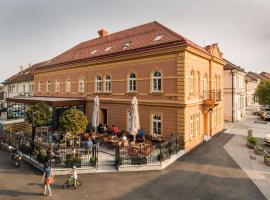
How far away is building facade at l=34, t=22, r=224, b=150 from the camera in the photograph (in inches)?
653

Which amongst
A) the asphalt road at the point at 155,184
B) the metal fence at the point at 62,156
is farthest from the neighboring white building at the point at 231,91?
the metal fence at the point at 62,156

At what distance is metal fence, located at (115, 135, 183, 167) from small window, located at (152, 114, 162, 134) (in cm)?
233

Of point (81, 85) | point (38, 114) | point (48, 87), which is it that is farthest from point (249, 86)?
point (38, 114)

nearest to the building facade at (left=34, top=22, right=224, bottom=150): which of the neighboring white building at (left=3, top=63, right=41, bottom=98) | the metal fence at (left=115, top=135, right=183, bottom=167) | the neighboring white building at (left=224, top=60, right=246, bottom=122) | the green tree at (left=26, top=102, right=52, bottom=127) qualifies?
the metal fence at (left=115, top=135, right=183, bottom=167)

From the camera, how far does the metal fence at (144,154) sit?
1348 centimetres

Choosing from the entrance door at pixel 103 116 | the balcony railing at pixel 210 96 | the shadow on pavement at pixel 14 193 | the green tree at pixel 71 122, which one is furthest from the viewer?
the entrance door at pixel 103 116

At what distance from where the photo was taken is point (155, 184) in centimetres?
1134

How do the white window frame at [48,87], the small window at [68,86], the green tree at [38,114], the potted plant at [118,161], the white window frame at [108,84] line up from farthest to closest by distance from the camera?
1. the white window frame at [48,87]
2. the small window at [68,86]
3. the white window frame at [108,84]
4. the green tree at [38,114]
5. the potted plant at [118,161]

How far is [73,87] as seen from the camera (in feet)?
84.6

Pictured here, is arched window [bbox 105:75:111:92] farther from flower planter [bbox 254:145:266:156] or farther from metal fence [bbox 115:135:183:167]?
flower planter [bbox 254:145:266:156]

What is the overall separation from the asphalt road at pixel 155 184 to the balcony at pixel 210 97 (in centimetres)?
614

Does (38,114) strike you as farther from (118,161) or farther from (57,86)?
(57,86)

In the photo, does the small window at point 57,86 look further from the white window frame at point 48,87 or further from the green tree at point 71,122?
the green tree at point 71,122

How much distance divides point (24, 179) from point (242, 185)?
11.9 m
